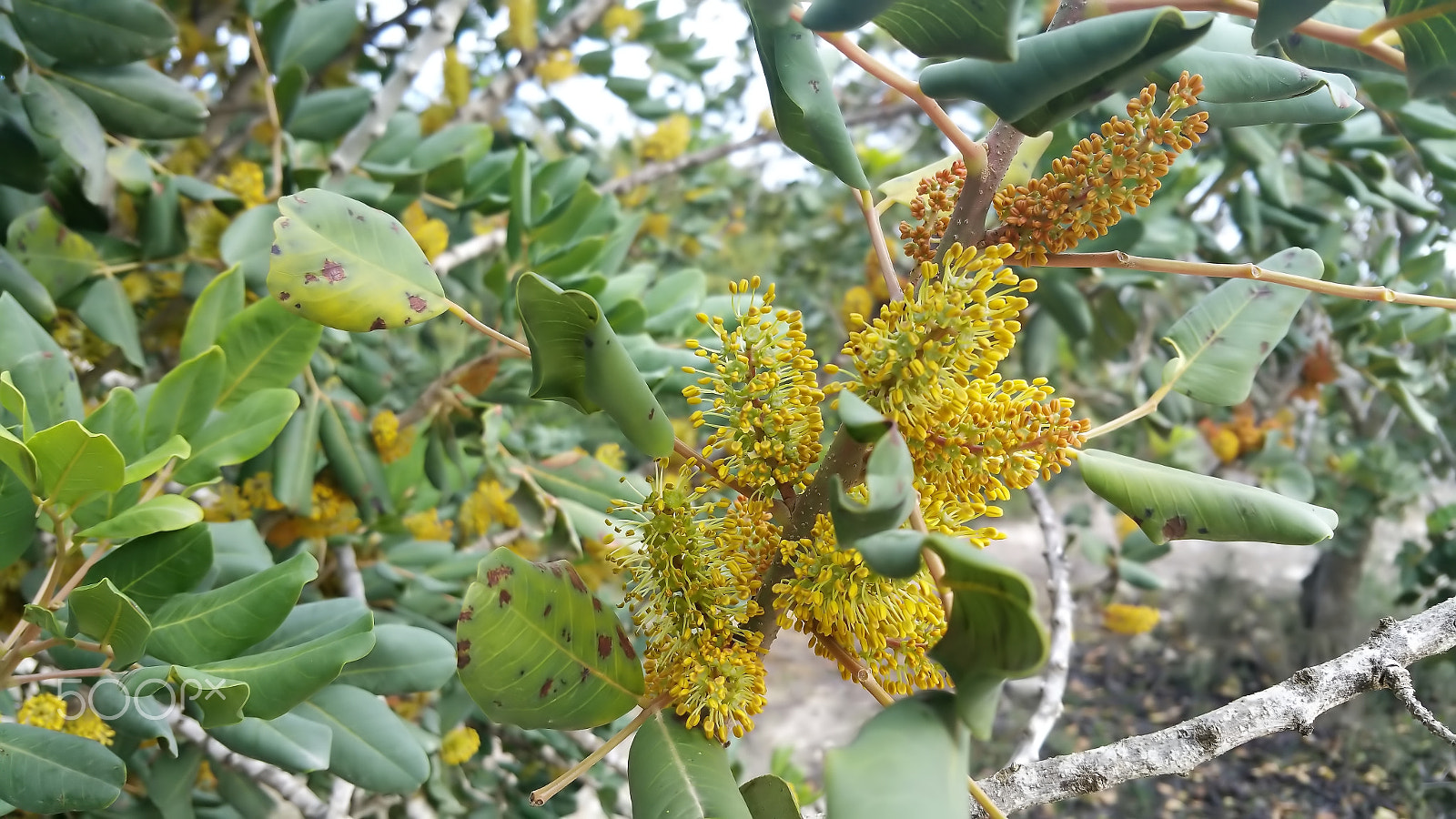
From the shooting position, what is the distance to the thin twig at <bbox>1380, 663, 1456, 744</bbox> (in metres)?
0.51

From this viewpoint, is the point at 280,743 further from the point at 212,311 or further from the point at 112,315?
the point at 112,315

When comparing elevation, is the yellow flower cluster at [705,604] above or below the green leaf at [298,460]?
above

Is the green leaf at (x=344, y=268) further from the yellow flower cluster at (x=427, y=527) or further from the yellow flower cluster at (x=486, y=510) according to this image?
the yellow flower cluster at (x=427, y=527)

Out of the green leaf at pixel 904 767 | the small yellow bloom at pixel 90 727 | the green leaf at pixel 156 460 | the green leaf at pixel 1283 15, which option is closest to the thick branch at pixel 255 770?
the small yellow bloom at pixel 90 727

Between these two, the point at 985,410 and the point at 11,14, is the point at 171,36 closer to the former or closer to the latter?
the point at 11,14

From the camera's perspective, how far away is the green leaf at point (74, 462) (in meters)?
0.56

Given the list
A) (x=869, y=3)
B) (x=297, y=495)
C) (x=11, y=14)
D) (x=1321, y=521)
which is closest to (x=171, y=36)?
(x=11, y=14)

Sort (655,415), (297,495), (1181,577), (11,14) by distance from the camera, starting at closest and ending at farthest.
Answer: (655,415)
(11,14)
(297,495)
(1181,577)

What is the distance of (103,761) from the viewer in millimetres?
604

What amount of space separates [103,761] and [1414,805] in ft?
9.96

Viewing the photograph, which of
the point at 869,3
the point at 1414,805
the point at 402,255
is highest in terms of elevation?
the point at 869,3

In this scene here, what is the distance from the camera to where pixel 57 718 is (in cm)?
77

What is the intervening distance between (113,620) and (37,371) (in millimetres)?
252

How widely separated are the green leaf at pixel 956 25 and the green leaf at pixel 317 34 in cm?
104
